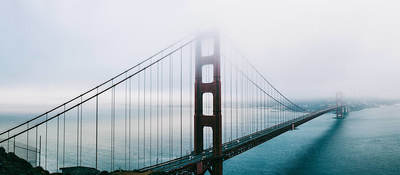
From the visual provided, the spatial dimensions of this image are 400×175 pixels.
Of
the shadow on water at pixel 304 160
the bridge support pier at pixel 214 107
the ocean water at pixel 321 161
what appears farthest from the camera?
the shadow on water at pixel 304 160

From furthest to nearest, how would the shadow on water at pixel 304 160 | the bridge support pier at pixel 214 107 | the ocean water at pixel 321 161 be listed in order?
the shadow on water at pixel 304 160 → the ocean water at pixel 321 161 → the bridge support pier at pixel 214 107

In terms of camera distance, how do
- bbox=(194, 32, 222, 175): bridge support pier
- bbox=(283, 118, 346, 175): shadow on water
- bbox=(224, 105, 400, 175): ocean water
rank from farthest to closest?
1. bbox=(283, 118, 346, 175): shadow on water
2. bbox=(224, 105, 400, 175): ocean water
3. bbox=(194, 32, 222, 175): bridge support pier

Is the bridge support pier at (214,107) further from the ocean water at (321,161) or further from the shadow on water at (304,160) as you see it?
the shadow on water at (304,160)

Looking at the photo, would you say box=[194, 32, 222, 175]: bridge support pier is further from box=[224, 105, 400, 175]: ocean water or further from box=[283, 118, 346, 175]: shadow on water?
box=[283, 118, 346, 175]: shadow on water

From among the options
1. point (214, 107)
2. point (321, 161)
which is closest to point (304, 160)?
point (321, 161)

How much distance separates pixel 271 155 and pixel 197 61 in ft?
100

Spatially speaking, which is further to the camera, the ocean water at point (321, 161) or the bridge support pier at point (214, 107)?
the ocean water at point (321, 161)

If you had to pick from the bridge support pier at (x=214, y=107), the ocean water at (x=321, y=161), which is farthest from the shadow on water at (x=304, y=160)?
the bridge support pier at (x=214, y=107)

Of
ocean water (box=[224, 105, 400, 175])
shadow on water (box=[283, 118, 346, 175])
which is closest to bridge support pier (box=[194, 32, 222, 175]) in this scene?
ocean water (box=[224, 105, 400, 175])

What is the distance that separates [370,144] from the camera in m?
51.2

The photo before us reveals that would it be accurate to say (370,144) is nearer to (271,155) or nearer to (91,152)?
(271,155)

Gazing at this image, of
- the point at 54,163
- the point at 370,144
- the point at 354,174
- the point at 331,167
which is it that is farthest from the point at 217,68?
the point at 370,144

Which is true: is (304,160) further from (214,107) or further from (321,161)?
(214,107)

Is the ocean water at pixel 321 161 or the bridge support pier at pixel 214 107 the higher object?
the bridge support pier at pixel 214 107
